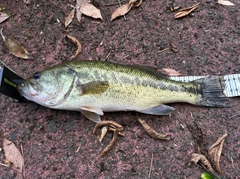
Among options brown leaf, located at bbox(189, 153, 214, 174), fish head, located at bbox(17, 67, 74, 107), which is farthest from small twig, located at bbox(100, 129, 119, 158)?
brown leaf, located at bbox(189, 153, 214, 174)

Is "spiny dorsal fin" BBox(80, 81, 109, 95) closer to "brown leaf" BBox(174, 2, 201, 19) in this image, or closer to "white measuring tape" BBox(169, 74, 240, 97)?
"white measuring tape" BBox(169, 74, 240, 97)

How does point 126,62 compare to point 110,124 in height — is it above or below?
above

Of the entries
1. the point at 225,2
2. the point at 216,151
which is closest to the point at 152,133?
the point at 216,151

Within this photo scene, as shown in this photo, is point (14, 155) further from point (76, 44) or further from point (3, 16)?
point (3, 16)

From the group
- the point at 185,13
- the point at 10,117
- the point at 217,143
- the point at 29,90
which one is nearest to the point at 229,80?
the point at 217,143

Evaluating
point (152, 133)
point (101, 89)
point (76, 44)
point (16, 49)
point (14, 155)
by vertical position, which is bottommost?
point (152, 133)

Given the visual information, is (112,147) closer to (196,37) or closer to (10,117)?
(10,117)
